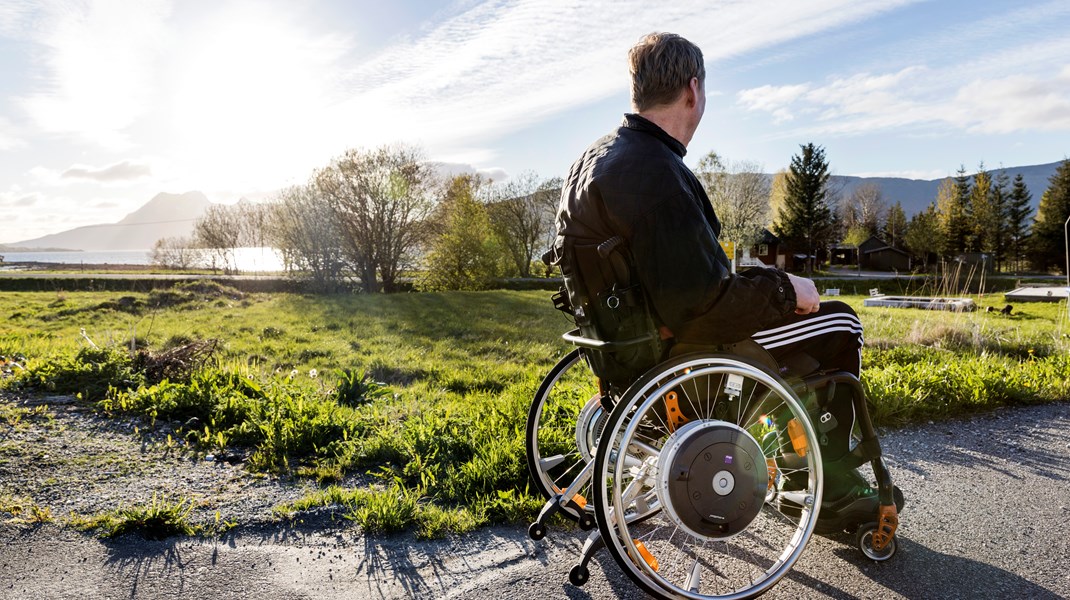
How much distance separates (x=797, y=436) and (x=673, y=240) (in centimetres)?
96

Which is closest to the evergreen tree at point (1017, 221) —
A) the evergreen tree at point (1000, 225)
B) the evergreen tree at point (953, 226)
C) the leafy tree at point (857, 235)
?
the evergreen tree at point (1000, 225)

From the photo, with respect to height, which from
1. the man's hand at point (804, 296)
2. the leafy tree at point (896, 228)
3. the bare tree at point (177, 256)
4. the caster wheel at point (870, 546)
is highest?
the leafy tree at point (896, 228)

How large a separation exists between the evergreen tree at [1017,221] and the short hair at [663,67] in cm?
7203

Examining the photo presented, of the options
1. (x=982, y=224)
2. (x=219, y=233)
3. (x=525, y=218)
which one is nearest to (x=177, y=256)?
(x=219, y=233)

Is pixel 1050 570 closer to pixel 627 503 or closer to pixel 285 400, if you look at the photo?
pixel 627 503

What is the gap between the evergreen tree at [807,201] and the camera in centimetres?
6556

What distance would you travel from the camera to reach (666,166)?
2.32 m

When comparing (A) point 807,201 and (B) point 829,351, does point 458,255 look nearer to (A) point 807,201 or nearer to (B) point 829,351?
(B) point 829,351

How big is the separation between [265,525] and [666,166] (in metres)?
2.41

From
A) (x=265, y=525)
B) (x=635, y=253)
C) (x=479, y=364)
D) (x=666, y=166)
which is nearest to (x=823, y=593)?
(x=635, y=253)

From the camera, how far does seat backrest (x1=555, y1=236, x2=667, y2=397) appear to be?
234 cm

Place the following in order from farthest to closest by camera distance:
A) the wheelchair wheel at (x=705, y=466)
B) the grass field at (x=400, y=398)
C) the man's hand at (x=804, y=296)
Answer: the grass field at (x=400, y=398) < the man's hand at (x=804, y=296) < the wheelchair wheel at (x=705, y=466)

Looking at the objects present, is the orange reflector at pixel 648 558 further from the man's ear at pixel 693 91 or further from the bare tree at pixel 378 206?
the bare tree at pixel 378 206

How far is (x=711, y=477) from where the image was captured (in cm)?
232
